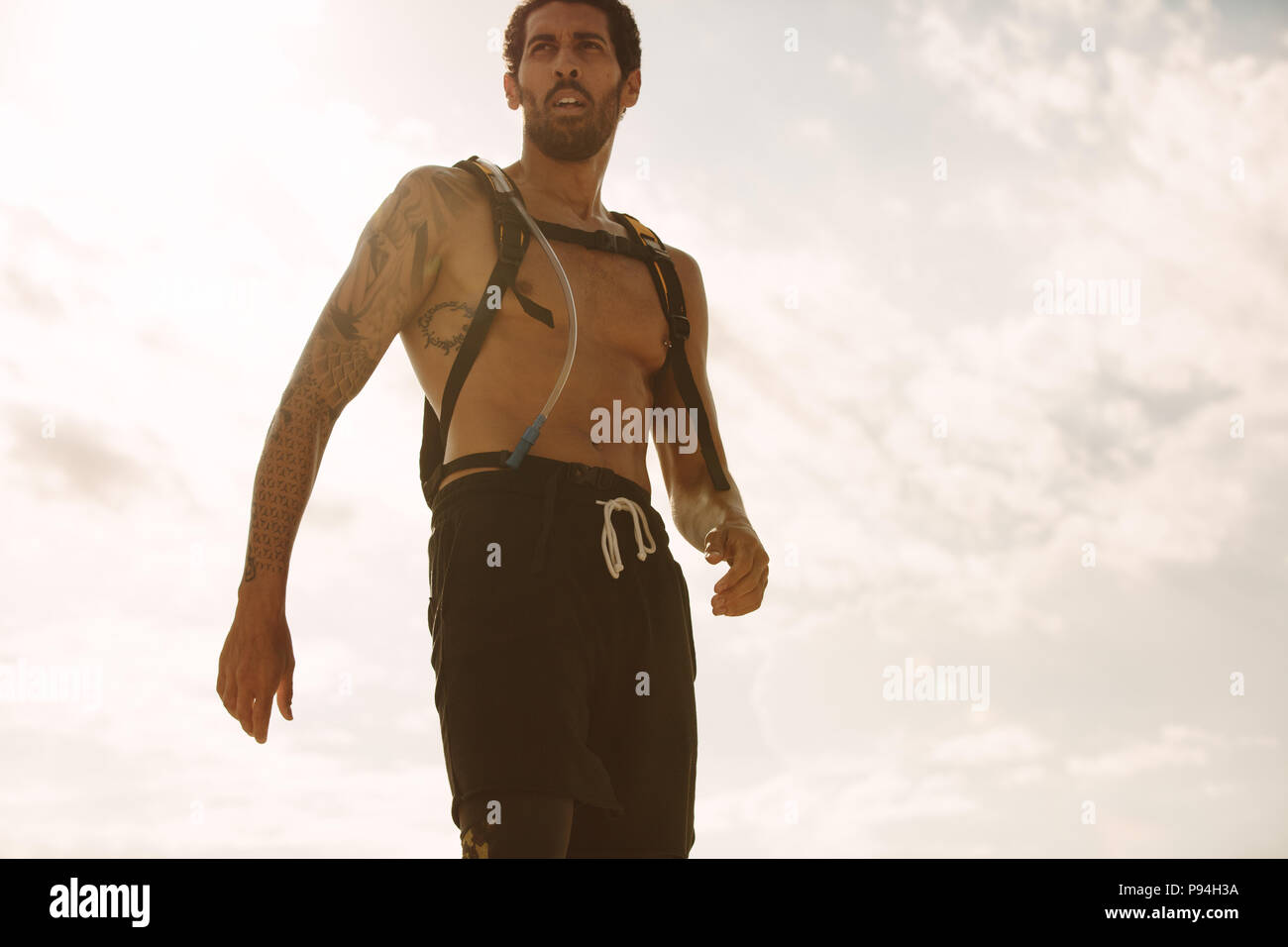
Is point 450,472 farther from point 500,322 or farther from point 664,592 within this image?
point 664,592

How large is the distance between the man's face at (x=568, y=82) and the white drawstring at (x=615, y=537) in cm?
176

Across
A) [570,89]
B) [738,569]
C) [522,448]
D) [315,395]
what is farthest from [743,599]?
[570,89]

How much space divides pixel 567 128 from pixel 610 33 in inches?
21.7

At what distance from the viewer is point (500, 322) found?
17.5 feet

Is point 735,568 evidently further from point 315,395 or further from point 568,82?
point 568,82

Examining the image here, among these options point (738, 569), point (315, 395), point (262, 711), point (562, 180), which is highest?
point (562, 180)

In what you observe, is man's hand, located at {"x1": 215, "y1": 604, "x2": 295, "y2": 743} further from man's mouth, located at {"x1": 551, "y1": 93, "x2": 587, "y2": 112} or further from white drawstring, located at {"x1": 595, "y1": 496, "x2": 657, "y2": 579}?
man's mouth, located at {"x1": 551, "y1": 93, "x2": 587, "y2": 112}

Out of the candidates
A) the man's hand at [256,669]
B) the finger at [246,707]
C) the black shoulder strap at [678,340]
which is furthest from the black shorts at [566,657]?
the black shoulder strap at [678,340]

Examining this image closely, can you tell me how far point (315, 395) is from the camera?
16.8 ft

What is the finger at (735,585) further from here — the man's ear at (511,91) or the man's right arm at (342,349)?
the man's ear at (511,91)

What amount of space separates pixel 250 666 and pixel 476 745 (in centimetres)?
82

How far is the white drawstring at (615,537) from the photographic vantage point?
509 centimetres
